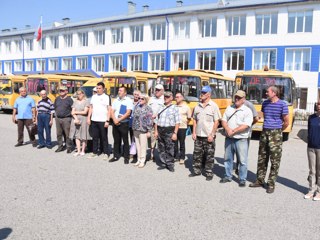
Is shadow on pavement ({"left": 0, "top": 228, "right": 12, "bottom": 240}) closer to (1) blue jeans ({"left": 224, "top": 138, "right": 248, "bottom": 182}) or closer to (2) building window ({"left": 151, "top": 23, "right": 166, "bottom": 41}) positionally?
(1) blue jeans ({"left": 224, "top": 138, "right": 248, "bottom": 182})

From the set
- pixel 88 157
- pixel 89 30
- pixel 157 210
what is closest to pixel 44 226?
pixel 157 210

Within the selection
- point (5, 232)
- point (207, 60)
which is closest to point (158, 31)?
point (207, 60)

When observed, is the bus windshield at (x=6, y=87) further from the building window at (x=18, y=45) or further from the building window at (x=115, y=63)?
the building window at (x=18, y=45)

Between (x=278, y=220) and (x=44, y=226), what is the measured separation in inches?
123

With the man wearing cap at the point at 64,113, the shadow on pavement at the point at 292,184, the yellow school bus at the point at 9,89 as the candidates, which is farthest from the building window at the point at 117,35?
the shadow on pavement at the point at 292,184

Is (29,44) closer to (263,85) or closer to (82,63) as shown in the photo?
(82,63)

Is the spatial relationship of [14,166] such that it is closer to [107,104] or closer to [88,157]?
[88,157]

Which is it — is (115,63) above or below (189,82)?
above

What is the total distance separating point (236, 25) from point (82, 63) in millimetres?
20275

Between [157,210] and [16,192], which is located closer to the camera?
[157,210]

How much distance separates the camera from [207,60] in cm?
3247

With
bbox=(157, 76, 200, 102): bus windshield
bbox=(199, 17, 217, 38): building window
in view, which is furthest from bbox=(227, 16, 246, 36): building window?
bbox=(157, 76, 200, 102): bus windshield

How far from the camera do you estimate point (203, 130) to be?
267 inches

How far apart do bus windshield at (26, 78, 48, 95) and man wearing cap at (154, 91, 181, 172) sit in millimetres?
13874
